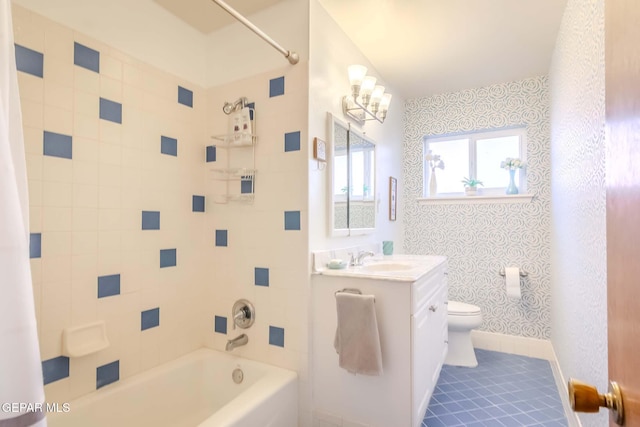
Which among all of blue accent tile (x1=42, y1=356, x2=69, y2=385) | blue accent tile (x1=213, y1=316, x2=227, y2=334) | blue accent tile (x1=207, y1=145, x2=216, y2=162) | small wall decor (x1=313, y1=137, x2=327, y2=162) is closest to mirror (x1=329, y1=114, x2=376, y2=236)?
small wall decor (x1=313, y1=137, x2=327, y2=162)

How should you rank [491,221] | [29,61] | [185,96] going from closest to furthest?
1. [29,61]
2. [185,96]
3. [491,221]

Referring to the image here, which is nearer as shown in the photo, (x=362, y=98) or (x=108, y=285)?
(x=108, y=285)

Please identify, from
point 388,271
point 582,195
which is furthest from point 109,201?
point 582,195

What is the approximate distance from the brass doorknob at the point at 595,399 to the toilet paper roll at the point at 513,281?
2528 millimetres

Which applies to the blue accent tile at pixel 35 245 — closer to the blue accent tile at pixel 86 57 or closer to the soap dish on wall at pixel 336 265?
the blue accent tile at pixel 86 57

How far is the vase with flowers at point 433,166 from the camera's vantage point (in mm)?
3342

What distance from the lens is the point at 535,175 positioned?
2.88 metres

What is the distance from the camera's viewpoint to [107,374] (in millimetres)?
1628

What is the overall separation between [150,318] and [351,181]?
1.49 meters

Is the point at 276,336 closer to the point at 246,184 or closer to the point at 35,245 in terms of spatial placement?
the point at 246,184

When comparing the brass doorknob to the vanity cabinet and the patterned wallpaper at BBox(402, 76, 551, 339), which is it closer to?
the vanity cabinet

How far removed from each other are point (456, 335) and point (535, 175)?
1527 millimetres

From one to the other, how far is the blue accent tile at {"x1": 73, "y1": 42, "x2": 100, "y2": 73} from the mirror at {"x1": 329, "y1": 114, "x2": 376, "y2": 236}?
4.00 feet

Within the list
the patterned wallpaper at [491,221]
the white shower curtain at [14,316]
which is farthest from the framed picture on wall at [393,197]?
the white shower curtain at [14,316]
